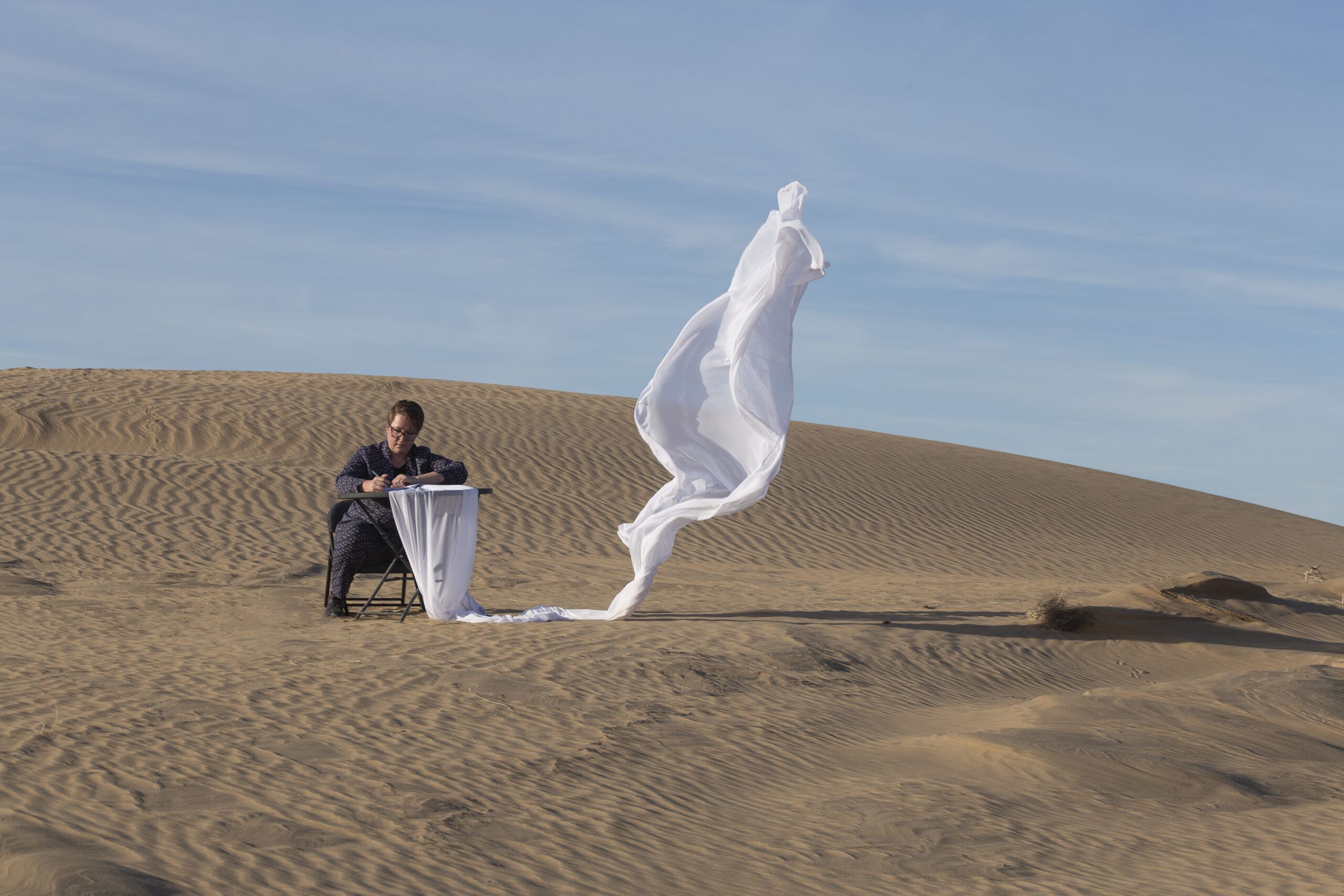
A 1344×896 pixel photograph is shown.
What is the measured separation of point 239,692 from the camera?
530cm

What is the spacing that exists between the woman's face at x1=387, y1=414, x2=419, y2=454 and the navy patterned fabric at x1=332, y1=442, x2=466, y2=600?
86mm

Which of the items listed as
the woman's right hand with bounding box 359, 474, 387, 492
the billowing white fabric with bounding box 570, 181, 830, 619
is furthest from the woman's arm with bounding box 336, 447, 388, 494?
the billowing white fabric with bounding box 570, 181, 830, 619

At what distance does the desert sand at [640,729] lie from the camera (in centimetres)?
364

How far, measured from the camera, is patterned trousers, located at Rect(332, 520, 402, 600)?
7.88m

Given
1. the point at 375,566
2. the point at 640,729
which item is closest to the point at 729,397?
the point at 375,566

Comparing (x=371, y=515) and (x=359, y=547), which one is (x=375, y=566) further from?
(x=371, y=515)

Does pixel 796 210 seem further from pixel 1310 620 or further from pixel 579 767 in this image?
pixel 1310 620

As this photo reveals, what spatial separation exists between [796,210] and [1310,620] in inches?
262

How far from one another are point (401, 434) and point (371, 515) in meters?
0.63

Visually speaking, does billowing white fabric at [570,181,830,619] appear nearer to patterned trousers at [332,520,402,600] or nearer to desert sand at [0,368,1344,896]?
desert sand at [0,368,1344,896]

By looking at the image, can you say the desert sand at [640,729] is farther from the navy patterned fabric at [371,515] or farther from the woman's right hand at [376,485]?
the woman's right hand at [376,485]

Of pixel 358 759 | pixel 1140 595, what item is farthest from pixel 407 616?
pixel 1140 595

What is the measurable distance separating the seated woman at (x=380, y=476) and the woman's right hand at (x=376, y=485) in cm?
8

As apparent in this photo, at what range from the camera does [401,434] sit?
767 cm
